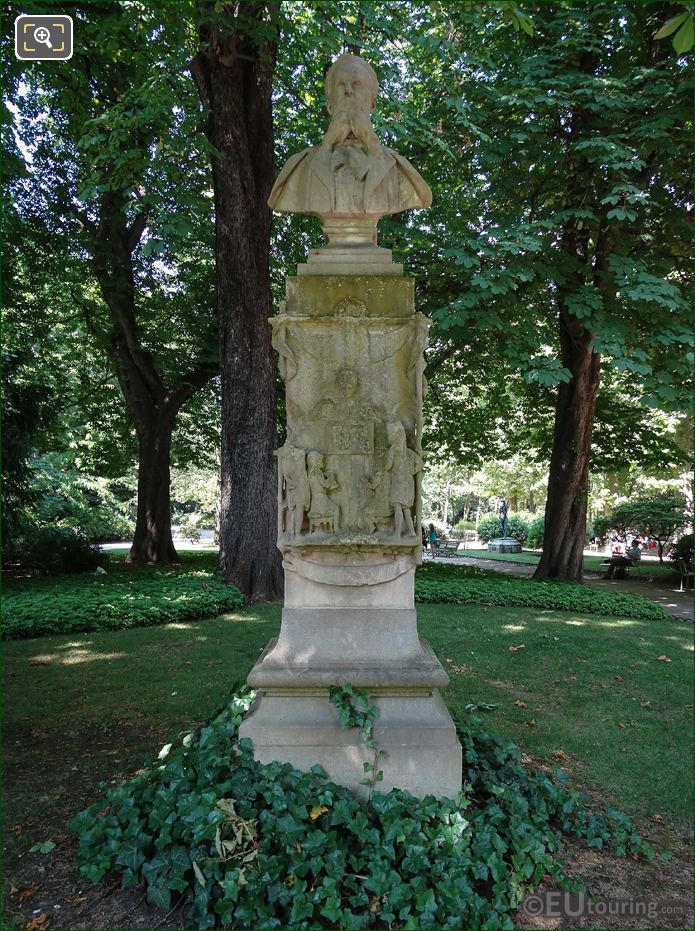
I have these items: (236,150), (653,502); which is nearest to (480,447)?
(653,502)

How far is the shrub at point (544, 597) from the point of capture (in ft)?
35.6

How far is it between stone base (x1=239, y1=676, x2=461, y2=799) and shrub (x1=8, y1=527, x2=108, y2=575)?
12.4m

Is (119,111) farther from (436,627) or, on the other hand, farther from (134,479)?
(134,479)

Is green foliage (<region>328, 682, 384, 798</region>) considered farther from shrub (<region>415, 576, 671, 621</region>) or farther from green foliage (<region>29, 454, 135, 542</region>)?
green foliage (<region>29, 454, 135, 542</region>)

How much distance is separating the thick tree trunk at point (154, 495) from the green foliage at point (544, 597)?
7.76 m

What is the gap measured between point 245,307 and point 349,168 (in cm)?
625

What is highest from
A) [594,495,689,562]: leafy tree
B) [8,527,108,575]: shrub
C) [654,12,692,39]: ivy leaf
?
[654,12,692,39]: ivy leaf

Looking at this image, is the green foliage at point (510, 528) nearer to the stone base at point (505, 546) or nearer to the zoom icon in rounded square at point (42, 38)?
the stone base at point (505, 546)

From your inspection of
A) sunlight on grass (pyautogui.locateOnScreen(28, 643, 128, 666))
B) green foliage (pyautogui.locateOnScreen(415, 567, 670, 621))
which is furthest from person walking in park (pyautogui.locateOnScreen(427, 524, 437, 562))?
sunlight on grass (pyautogui.locateOnScreen(28, 643, 128, 666))

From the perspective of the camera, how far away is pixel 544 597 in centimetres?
1125

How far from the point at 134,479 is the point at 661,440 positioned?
2153cm

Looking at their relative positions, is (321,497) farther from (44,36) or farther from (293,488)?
(44,36)

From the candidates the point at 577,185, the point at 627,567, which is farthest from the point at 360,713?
the point at 627,567

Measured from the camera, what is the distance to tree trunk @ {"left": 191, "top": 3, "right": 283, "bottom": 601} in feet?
31.4
